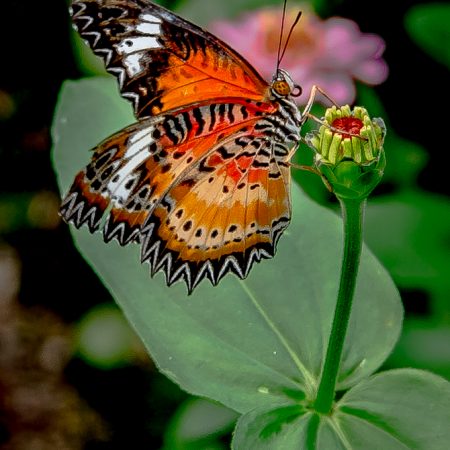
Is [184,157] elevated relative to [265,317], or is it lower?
elevated

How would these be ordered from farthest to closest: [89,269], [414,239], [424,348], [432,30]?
1. [89,269]
2. [432,30]
3. [414,239]
4. [424,348]

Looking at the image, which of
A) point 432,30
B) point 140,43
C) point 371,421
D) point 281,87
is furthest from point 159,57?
point 432,30

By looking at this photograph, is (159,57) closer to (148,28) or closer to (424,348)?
(148,28)

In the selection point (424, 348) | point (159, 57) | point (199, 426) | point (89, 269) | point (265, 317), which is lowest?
point (89, 269)

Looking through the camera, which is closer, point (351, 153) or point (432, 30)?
point (351, 153)

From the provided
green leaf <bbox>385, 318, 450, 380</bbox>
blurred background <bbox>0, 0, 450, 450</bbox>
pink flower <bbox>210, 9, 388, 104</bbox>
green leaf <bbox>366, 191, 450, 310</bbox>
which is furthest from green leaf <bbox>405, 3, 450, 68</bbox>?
green leaf <bbox>385, 318, 450, 380</bbox>

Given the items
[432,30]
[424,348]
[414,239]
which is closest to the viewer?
[424,348]
